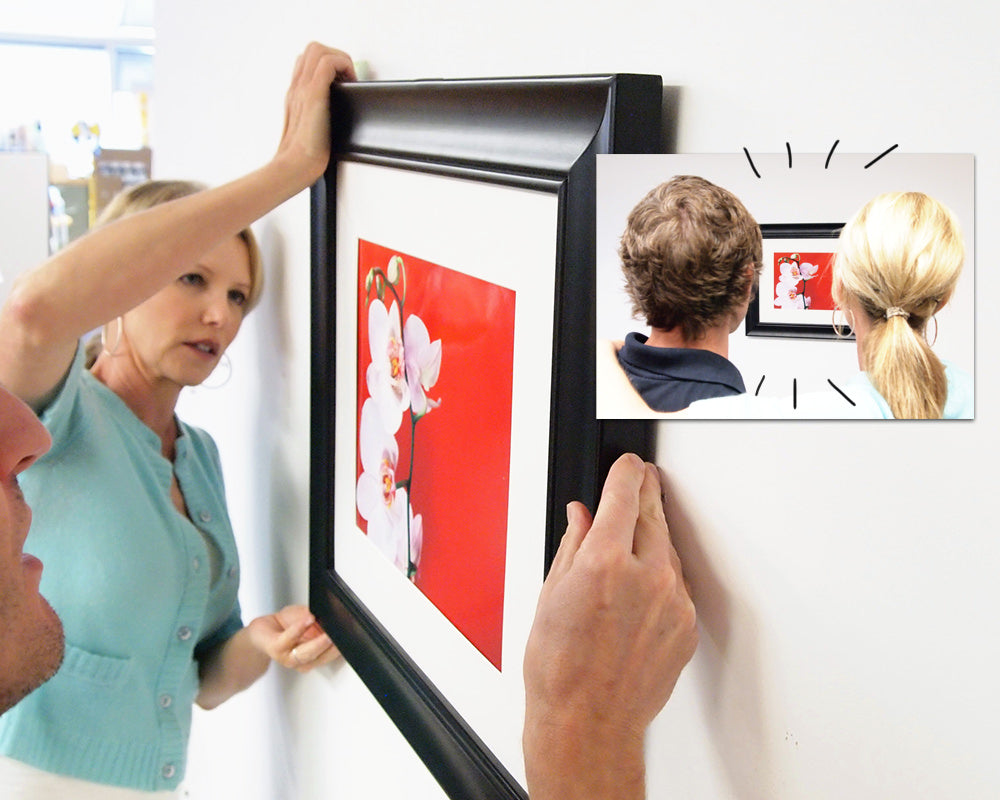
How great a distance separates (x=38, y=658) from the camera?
0.85 m

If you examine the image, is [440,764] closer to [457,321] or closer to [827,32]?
[457,321]

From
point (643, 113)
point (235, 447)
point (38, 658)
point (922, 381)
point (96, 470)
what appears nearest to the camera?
point (922, 381)

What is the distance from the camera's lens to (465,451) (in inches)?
27.4

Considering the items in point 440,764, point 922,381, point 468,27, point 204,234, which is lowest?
point 440,764

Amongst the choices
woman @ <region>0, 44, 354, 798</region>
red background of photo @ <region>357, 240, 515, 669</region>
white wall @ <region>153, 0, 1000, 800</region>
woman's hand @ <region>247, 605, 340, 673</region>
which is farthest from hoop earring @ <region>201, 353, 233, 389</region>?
white wall @ <region>153, 0, 1000, 800</region>

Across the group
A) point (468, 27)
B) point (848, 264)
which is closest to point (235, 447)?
point (468, 27)

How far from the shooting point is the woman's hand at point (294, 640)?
1.06 m

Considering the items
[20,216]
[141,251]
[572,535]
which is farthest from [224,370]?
[20,216]

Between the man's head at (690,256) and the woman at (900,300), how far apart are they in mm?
48

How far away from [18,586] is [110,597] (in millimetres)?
258

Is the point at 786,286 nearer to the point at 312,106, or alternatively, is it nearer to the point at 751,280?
the point at 751,280

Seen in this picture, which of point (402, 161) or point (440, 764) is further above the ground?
point (402, 161)

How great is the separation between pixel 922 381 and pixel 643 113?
0.66ft

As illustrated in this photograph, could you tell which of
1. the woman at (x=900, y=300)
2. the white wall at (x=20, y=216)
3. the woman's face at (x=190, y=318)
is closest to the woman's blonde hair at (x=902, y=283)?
the woman at (x=900, y=300)
